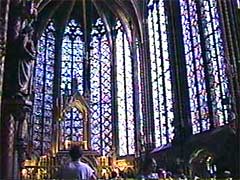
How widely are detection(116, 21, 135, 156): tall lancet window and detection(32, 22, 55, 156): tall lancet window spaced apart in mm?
3271

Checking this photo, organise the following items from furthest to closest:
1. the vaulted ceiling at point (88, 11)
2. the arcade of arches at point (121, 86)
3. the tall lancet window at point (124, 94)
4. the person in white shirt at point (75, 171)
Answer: the vaulted ceiling at point (88, 11) → the tall lancet window at point (124, 94) → the arcade of arches at point (121, 86) → the person in white shirt at point (75, 171)

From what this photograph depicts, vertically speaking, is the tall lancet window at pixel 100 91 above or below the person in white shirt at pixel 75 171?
above

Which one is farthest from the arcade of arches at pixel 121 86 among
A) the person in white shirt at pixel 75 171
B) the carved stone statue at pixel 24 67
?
the person in white shirt at pixel 75 171

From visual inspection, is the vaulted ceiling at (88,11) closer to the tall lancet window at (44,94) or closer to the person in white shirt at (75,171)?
the tall lancet window at (44,94)

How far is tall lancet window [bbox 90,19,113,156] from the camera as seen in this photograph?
20.8 m

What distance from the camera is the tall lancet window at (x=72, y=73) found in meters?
20.2

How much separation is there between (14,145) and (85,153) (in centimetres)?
938

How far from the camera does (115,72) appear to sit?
2202 centimetres

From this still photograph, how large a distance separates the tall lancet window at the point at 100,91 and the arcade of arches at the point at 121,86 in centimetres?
5

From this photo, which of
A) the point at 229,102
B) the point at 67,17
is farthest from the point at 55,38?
the point at 229,102

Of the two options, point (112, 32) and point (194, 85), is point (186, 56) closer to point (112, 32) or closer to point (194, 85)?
point (194, 85)

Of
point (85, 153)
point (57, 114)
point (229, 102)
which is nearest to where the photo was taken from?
point (229, 102)

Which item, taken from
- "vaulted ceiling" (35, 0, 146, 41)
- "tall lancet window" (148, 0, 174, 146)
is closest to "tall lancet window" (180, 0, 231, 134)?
"tall lancet window" (148, 0, 174, 146)

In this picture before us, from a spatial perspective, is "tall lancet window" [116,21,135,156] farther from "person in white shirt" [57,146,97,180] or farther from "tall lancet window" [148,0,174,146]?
"person in white shirt" [57,146,97,180]
